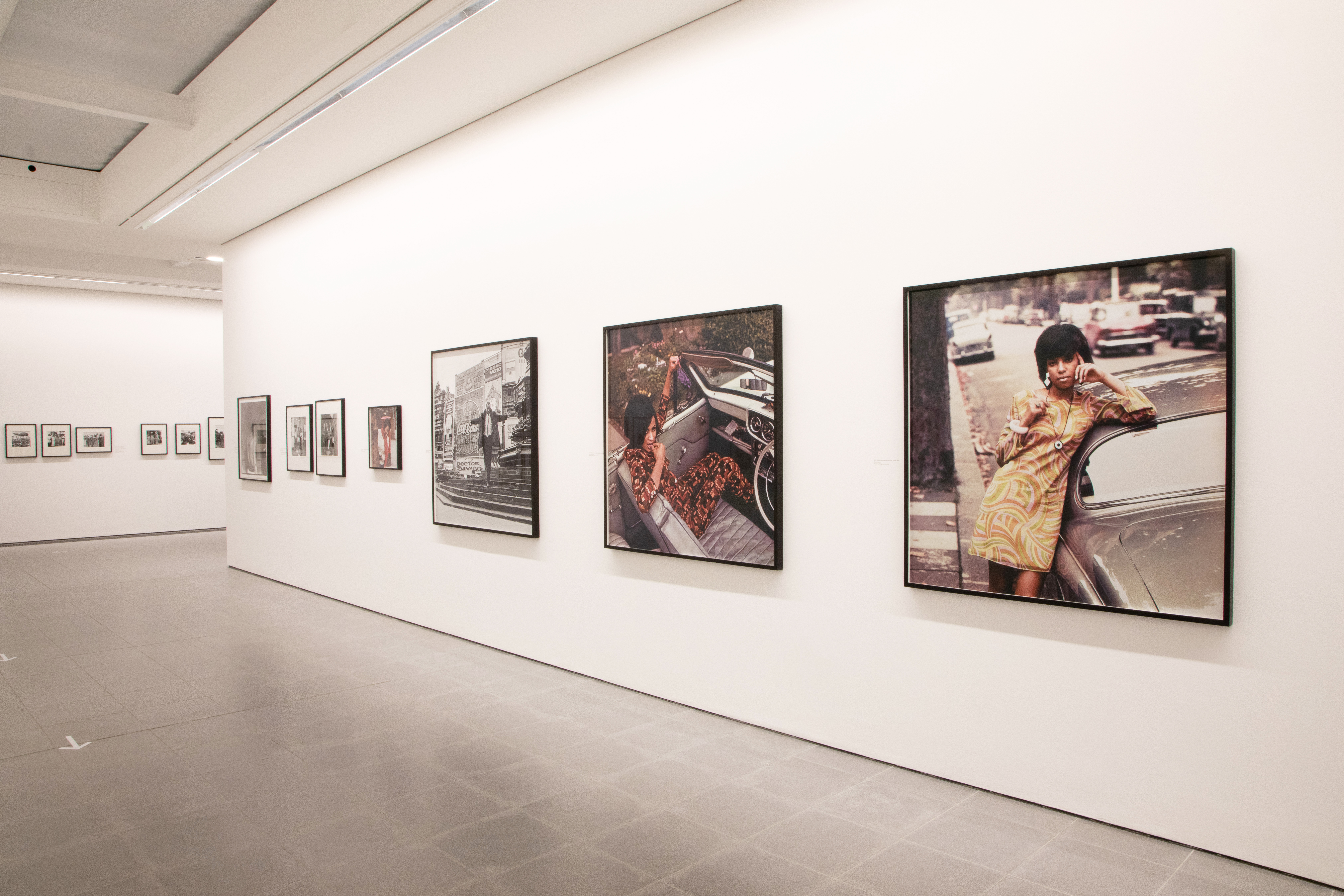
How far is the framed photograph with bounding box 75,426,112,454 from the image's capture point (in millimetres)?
18922

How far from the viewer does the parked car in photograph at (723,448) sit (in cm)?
621

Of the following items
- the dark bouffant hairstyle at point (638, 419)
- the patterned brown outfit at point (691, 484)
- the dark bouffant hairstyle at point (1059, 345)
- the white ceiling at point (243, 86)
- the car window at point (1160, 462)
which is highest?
the white ceiling at point (243, 86)

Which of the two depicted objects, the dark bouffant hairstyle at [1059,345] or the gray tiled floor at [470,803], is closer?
the gray tiled floor at [470,803]

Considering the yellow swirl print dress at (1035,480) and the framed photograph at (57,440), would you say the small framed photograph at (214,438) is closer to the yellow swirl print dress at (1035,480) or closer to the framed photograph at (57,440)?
the framed photograph at (57,440)

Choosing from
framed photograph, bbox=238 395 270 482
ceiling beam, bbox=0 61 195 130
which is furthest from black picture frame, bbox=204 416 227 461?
ceiling beam, bbox=0 61 195 130

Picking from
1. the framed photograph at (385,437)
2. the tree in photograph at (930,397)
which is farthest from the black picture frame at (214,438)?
the tree in photograph at (930,397)

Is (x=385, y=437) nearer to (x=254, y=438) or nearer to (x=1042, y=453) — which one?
(x=254, y=438)

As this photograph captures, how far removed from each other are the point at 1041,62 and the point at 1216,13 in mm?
881

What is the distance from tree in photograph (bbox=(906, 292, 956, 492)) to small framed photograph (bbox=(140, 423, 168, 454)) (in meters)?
20.2

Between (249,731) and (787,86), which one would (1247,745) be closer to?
(787,86)

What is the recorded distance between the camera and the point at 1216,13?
170 inches

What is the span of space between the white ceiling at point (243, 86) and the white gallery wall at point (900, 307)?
1.51ft

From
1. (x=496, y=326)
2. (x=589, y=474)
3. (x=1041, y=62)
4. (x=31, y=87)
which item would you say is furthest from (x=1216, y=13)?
(x=31, y=87)

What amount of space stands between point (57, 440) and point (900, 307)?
795 inches
